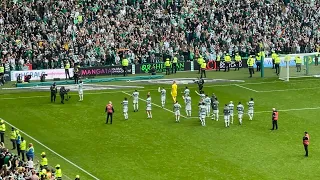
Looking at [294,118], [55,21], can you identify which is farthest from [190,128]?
[55,21]

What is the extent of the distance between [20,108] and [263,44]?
31.5m

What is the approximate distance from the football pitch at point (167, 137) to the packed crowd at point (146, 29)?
27.4ft

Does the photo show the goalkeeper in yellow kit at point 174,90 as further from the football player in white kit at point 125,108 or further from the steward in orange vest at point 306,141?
the steward in orange vest at point 306,141

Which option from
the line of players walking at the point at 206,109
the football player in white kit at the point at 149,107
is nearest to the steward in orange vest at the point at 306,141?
the line of players walking at the point at 206,109

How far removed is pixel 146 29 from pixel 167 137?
30.8 metres

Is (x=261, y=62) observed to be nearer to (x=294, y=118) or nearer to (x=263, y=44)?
(x=263, y=44)

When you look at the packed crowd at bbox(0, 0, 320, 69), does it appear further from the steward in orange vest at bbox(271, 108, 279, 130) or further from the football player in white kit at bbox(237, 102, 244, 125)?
the steward in orange vest at bbox(271, 108, 279, 130)

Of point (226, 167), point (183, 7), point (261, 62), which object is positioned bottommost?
point (226, 167)

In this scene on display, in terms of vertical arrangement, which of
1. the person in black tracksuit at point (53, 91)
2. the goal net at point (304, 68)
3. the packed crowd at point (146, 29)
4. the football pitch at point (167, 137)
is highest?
the packed crowd at point (146, 29)

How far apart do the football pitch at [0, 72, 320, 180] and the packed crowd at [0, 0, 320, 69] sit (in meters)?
8.35

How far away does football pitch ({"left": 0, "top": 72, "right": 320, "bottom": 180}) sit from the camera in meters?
49.0

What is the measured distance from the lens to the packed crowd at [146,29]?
79.7 metres

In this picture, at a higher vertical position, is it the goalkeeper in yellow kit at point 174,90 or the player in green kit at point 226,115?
the goalkeeper in yellow kit at point 174,90

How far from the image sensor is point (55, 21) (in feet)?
269
